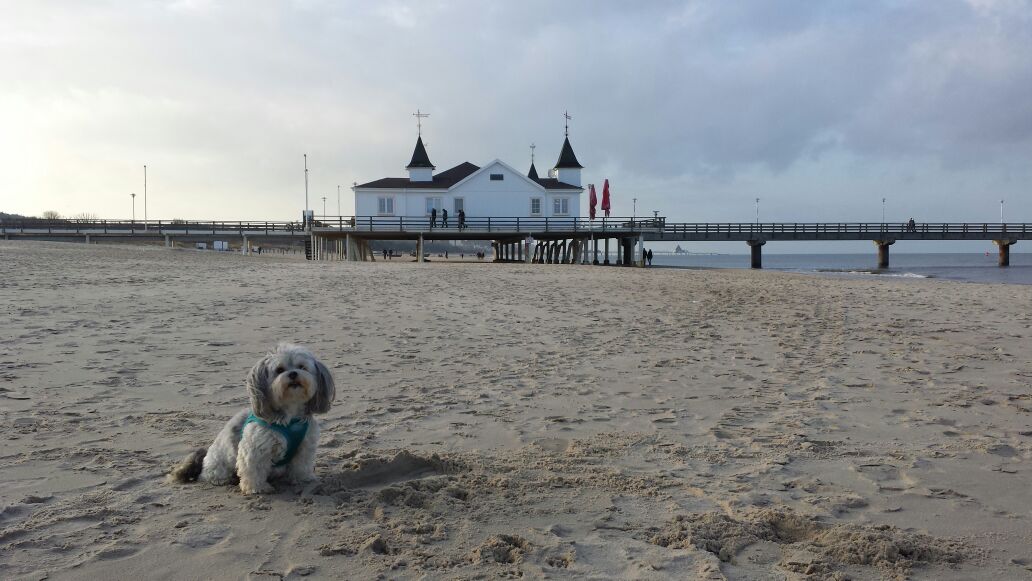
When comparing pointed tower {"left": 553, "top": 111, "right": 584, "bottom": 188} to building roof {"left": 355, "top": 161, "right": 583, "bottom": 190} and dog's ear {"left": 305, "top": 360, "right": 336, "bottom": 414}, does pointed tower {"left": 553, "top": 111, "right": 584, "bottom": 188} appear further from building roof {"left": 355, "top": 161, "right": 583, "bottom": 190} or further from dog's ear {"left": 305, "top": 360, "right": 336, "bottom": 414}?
dog's ear {"left": 305, "top": 360, "right": 336, "bottom": 414}

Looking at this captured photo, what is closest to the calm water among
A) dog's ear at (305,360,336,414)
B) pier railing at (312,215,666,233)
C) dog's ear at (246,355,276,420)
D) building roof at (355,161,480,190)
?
pier railing at (312,215,666,233)

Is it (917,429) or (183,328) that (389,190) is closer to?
(183,328)

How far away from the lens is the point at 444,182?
45250 mm

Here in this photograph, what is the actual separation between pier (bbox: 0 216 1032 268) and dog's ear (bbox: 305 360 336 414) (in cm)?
3774

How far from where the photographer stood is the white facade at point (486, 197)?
43.9 meters

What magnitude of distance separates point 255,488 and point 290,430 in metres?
0.38

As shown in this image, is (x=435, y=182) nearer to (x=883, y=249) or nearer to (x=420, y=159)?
(x=420, y=159)

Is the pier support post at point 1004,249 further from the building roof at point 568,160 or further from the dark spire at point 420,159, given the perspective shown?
the dark spire at point 420,159

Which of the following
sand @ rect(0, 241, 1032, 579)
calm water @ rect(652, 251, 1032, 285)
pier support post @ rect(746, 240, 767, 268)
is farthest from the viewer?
pier support post @ rect(746, 240, 767, 268)

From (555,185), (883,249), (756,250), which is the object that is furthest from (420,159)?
(883,249)

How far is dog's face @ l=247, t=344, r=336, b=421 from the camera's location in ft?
12.9

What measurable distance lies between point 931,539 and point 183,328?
9206mm

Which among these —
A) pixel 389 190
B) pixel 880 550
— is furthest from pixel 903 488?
pixel 389 190

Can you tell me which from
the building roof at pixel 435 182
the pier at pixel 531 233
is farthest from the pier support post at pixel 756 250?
the building roof at pixel 435 182
